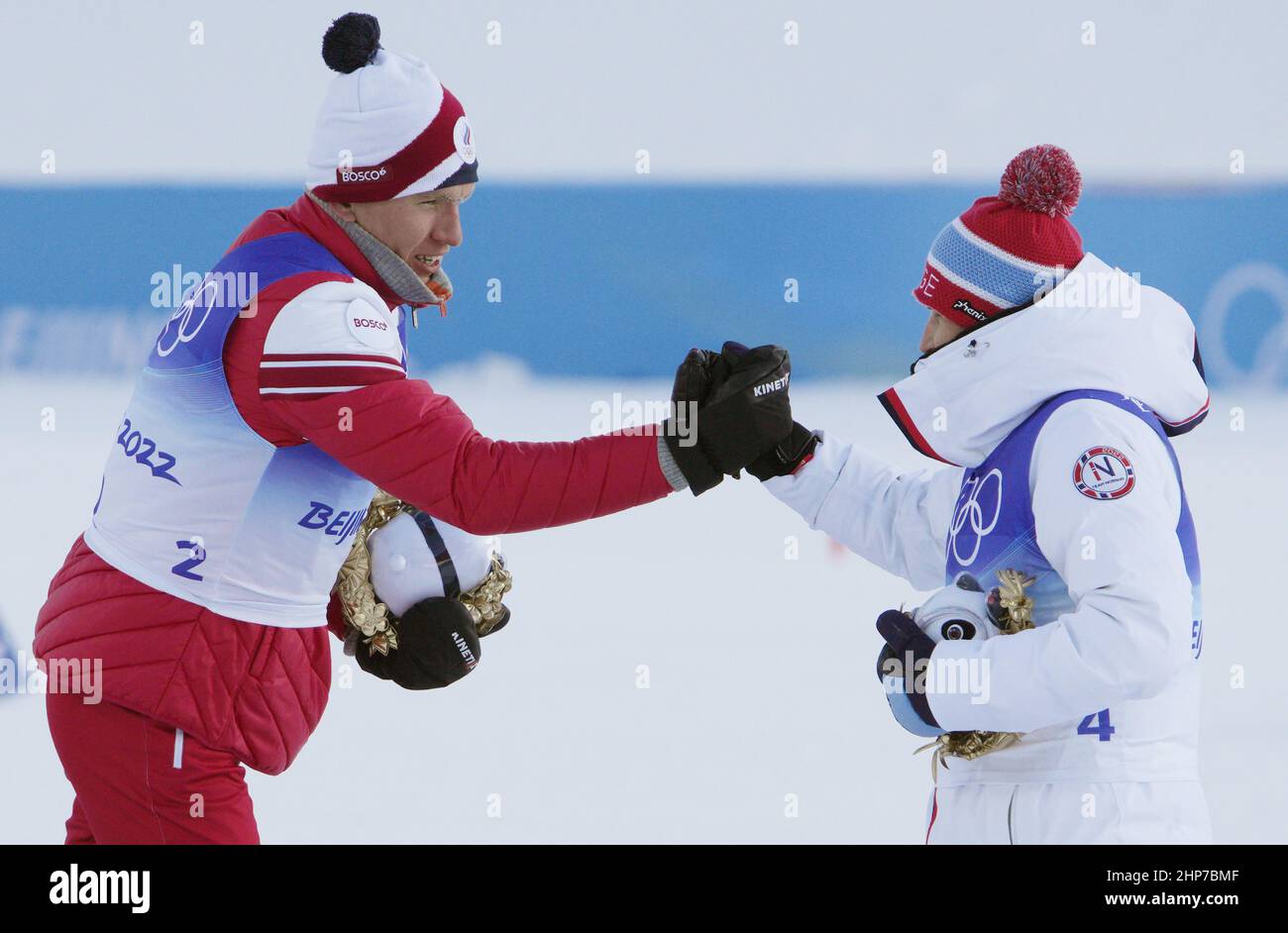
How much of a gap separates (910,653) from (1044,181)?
705mm

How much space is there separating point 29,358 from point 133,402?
4.97 m

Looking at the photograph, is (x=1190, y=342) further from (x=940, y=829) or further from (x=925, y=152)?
(x=925, y=152)

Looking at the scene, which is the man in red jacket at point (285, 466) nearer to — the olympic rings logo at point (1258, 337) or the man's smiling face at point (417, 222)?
the man's smiling face at point (417, 222)

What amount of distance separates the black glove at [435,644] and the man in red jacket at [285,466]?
0.15m

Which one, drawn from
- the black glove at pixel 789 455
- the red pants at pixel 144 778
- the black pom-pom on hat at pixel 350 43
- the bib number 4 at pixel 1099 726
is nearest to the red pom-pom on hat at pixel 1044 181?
the black glove at pixel 789 455

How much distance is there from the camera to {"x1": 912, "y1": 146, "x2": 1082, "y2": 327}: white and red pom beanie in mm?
2082

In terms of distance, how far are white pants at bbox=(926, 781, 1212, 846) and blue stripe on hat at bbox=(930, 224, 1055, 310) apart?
0.69 meters

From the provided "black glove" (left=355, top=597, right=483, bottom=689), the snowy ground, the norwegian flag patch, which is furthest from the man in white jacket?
the snowy ground

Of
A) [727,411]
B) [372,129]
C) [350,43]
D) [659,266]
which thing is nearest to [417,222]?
[372,129]

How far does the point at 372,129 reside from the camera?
2.02 m

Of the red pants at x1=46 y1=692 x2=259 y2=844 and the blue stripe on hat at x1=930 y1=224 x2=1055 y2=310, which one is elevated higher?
the blue stripe on hat at x1=930 y1=224 x2=1055 y2=310
